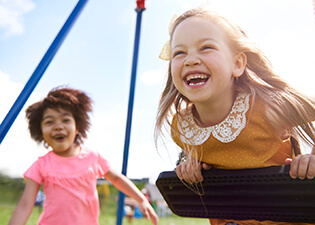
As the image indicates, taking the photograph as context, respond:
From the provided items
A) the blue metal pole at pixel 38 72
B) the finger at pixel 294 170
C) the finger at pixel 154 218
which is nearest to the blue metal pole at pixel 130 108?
the finger at pixel 154 218

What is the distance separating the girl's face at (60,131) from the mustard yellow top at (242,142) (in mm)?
822

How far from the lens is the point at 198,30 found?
1002 millimetres

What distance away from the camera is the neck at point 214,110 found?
1075mm

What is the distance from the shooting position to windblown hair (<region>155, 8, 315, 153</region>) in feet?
3.23

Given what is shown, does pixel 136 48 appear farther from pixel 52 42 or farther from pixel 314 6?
pixel 314 6

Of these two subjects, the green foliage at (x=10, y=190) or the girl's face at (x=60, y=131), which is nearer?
the girl's face at (x=60, y=131)

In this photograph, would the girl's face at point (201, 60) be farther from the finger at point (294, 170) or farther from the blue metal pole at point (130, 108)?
the blue metal pole at point (130, 108)

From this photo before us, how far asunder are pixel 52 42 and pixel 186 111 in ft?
2.07

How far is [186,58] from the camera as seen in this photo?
3.20 ft

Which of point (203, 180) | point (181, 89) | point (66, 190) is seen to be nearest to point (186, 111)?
point (181, 89)

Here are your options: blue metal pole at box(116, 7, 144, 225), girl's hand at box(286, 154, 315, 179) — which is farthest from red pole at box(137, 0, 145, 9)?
girl's hand at box(286, 154, 315, 179)

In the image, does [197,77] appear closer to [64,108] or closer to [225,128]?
[225,128]

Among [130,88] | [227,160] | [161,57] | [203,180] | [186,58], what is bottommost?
[203,180]

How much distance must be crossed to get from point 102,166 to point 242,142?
91 cm
